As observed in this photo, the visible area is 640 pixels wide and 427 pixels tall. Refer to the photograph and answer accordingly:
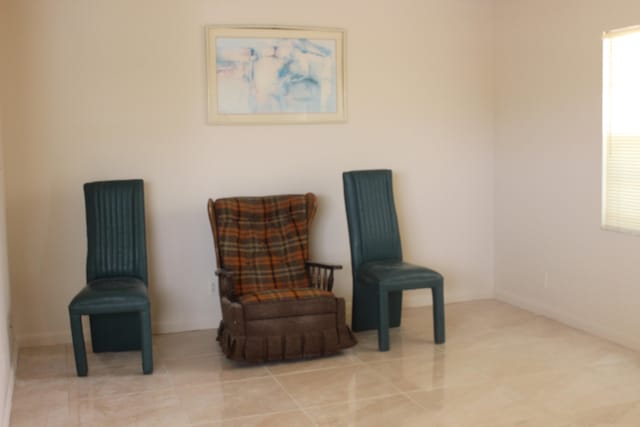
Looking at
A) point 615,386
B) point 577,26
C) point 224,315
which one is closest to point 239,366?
point 224,315

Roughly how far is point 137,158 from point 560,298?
331 cm

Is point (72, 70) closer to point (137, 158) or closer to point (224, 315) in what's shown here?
point (137, 158)

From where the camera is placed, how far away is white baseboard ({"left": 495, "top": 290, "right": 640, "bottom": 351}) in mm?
4988

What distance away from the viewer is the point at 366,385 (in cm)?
436

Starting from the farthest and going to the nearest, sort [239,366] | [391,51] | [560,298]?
[391,51] → [560,298] → [239,366]

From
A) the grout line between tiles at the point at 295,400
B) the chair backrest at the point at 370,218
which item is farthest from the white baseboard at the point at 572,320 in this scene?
the grout line between tiles at the point at 295,400

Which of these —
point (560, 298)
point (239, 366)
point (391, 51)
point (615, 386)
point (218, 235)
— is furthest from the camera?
point (391, 51)

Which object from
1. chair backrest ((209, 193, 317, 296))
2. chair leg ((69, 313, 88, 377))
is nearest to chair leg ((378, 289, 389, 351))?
chair backrest ((209, 193, 317, 296))

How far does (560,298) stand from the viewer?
565 centimetres

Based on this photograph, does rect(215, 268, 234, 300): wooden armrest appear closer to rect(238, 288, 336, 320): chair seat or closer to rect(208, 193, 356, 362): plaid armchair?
rect(208, 193, 356, 362): plaid armchair

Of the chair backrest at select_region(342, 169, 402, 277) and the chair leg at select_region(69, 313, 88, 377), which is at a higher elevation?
the chair backrest at select_region(342, 169, 402, 277)

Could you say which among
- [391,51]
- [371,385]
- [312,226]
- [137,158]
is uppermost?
[391,51]

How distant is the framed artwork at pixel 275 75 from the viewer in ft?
18.2

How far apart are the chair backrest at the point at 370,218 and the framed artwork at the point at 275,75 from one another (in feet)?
1.99
